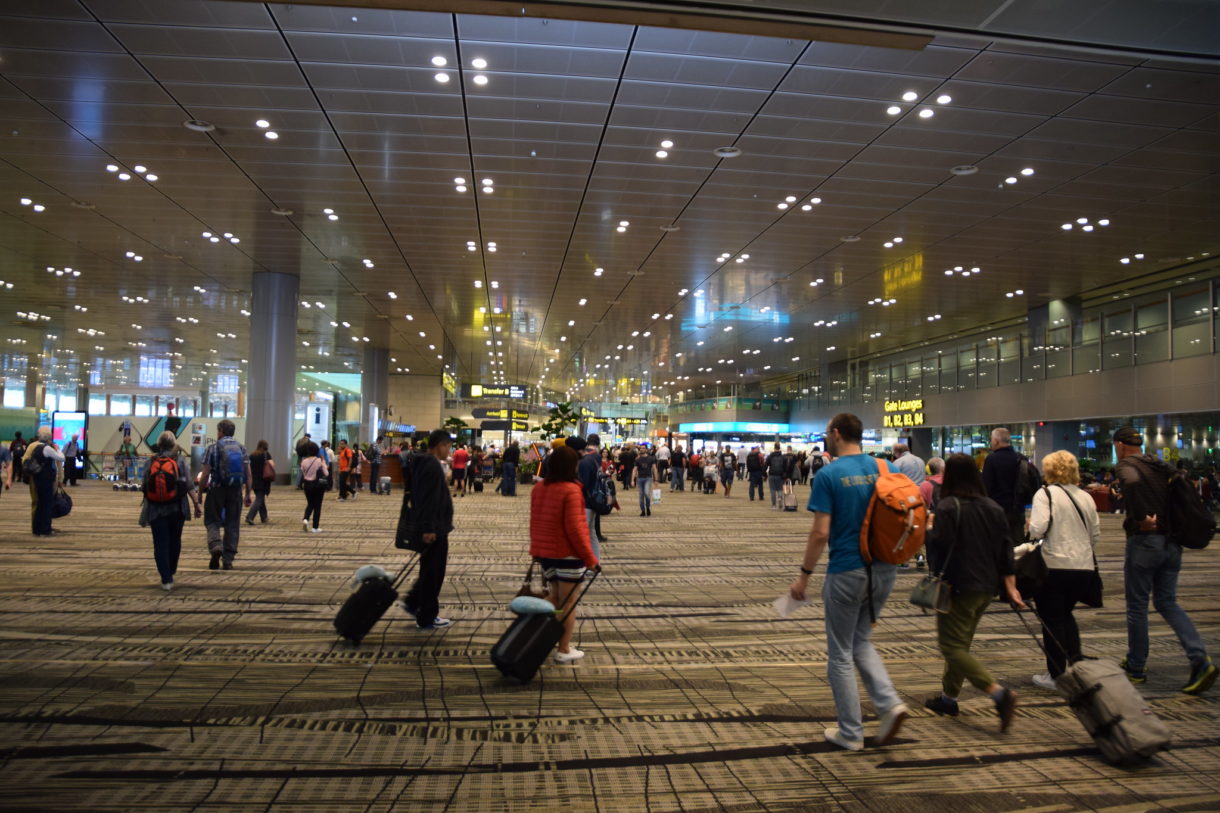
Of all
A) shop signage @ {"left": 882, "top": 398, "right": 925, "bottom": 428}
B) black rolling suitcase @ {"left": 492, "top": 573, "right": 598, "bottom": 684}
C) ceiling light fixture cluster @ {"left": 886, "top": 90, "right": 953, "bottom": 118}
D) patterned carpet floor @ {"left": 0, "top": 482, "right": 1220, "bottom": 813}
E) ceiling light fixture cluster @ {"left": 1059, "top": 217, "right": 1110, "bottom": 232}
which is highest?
ceiling light fixture cluster @ {"left": 886, "top": 90, "right": 953, "bottom": 118}

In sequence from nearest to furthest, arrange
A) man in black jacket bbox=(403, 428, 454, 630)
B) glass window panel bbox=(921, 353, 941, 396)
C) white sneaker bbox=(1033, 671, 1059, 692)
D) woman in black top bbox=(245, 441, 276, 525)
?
white sneaker bbox=(1033, 671, 1059, 692)
man in black jacket bbox=(403, 428, 454, 630)
woman in black top bbox=(245, 441, 276, 525)
glass window panel bbox=(921, 353, 941, 396)

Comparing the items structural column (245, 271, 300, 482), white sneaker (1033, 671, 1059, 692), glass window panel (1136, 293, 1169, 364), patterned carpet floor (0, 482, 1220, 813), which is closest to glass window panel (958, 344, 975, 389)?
glass window panel (1136, 293, 1169, 364)

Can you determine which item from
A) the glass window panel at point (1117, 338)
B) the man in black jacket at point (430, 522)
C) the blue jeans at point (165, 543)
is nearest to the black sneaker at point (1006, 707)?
the man in black jacket at point (430, 522)

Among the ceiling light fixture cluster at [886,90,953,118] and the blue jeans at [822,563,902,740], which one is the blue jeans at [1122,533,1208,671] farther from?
the ceiling light fixture cluster at [886,90,953,118]

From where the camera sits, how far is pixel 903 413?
39.7m

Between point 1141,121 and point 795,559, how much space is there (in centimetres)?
841

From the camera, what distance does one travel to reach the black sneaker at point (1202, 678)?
15.8 ft

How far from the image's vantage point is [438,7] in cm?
559

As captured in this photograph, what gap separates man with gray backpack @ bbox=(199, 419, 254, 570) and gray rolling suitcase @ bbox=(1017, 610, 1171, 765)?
7.49 m

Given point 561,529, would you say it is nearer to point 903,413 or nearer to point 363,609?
point 363,609

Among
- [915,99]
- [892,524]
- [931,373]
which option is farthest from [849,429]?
[931,373]

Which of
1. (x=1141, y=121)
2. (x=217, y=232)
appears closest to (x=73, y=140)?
(x=217, y=232)

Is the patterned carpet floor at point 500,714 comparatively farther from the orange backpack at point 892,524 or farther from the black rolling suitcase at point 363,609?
the orange backpack at point 892,524

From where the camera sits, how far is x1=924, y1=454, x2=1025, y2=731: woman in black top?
13.9ft
